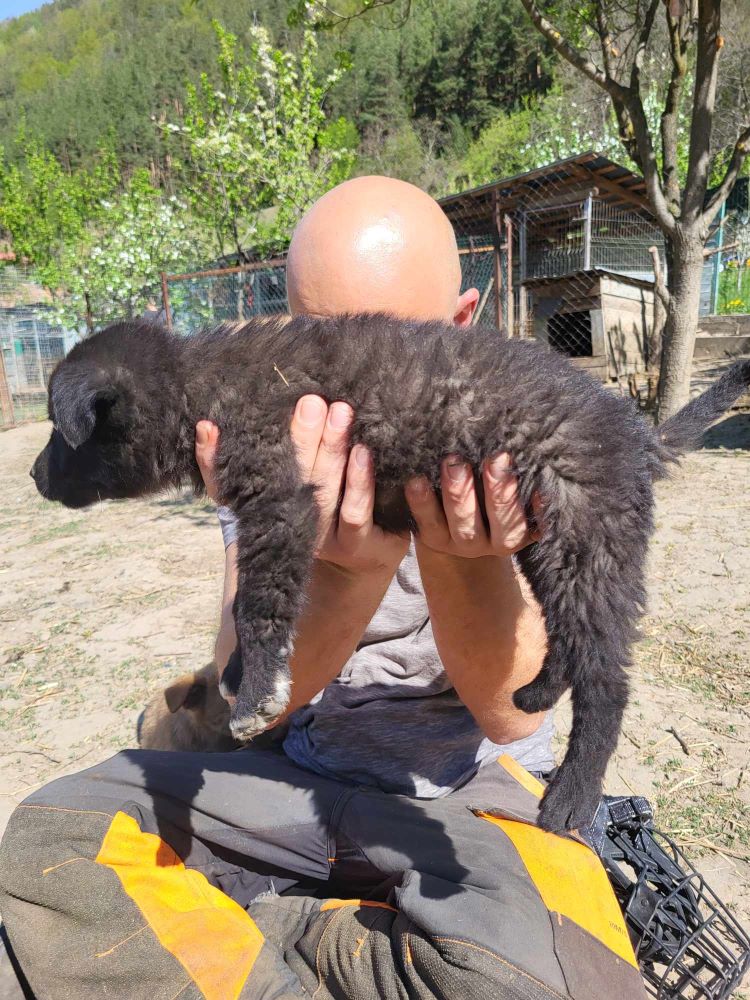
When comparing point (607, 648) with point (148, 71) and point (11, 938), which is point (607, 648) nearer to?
point (11, 938)

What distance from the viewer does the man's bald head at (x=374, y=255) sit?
2334mm

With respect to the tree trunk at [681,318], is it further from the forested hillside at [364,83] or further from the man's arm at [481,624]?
the forested hillside at [364,83]

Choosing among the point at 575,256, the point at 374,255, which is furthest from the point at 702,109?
the point at 575,256

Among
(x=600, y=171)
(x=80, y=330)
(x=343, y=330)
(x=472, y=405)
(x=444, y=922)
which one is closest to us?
(x=444, y=922)

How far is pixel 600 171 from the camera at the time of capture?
13.3 metres

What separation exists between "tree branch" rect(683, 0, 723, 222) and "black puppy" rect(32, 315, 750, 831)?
578 cm

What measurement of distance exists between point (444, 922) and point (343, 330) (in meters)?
1.64

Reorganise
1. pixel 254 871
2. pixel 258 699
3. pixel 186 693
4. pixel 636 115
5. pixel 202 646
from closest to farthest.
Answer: pixel 258 699 → pixel 254 871 → pixel 186 693 → pixel 202 646 → pixel 636 115

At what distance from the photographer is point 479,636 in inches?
91.0

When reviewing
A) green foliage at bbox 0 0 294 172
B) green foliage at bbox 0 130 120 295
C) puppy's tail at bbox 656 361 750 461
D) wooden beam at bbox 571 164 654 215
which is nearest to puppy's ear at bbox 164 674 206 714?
puppy's tail at bbox 656 361 750 461

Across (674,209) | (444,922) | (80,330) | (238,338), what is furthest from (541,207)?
(444,922)

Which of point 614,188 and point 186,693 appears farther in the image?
point 614,188

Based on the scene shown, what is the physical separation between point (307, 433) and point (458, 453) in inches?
16.6

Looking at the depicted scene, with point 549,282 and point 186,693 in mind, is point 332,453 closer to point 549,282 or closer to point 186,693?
point 186,693
